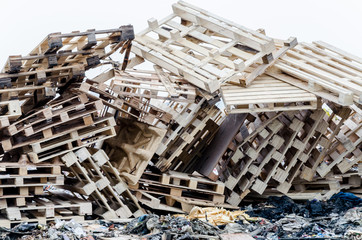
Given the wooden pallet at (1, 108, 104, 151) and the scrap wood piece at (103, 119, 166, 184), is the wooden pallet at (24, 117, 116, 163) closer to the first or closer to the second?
the wooden pallet at (1, 108, 104, 151)

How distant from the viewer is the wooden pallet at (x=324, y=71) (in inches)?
431

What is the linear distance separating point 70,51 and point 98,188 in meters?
2.08

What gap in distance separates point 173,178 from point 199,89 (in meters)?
1.47

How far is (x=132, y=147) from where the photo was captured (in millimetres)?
11422

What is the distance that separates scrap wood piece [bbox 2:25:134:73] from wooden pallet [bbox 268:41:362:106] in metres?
2.61

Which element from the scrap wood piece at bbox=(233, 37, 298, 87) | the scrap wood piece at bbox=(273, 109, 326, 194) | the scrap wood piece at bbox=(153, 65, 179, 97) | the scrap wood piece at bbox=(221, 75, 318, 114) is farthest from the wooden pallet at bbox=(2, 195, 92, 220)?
the scrap wood piece at bbox=(273, 109, 326, 194)

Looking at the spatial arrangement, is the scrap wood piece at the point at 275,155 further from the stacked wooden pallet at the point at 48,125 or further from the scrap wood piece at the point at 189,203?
the stacked wooden pallet at the point at 48,125

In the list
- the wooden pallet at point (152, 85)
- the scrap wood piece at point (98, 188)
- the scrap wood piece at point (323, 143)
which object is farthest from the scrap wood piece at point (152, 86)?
the scrap wood piece at point (323, 143)

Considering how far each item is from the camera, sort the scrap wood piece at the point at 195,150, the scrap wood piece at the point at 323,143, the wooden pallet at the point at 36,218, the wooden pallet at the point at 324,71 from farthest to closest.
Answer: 1. the scrap wood piece at the point at 323,143
2. the scrap wood piece at the point at 195,150
3. the wooden pallet at the point at 324,71
4. the wooden pallet at the point at 36,218

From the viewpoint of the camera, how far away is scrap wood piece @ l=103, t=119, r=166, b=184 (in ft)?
36.5

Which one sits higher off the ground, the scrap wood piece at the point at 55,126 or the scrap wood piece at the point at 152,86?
the scrap wood piece at the point at 152,86

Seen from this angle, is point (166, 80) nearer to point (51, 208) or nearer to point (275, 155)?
point (275, 155)

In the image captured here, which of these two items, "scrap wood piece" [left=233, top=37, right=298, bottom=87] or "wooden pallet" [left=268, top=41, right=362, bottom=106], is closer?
"wooden pallet" [left=268, top=41, right=362, bottom=106]

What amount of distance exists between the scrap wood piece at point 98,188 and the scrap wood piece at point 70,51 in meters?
1.35
